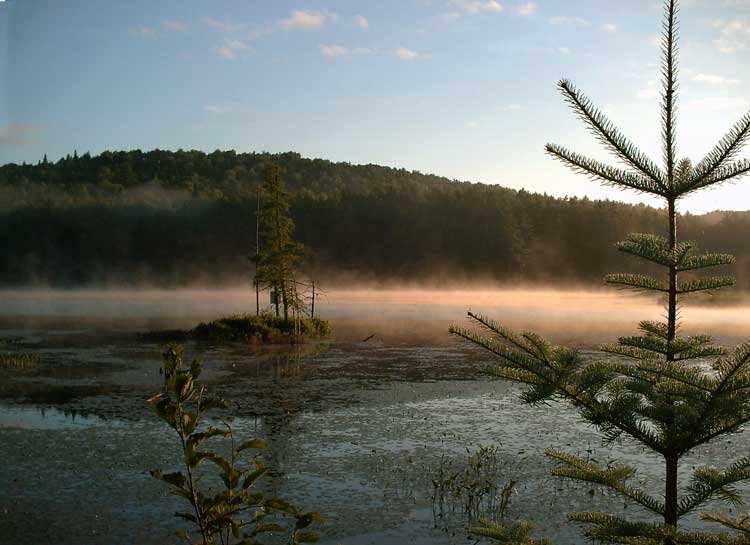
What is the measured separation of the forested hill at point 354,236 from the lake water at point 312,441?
78.0 metres

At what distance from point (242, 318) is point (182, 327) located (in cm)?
454

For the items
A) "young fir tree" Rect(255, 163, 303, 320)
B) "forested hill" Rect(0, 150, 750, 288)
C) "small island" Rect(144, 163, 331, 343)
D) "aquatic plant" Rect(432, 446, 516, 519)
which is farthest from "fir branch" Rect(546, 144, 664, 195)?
"forested hill" Rect(0, 150, 750, 288)

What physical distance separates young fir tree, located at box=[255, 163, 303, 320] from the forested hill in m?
63.7

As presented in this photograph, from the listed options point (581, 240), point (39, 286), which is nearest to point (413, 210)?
point (581, 240)

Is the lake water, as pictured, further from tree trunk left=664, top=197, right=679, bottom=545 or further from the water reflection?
tree trunk left=664, top=197, right=679, bottom=545

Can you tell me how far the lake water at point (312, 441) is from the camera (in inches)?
394

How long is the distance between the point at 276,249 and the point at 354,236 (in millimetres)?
73371

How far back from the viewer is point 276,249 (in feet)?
127

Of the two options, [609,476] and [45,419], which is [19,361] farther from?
[609,476]

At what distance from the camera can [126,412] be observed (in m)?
17.1

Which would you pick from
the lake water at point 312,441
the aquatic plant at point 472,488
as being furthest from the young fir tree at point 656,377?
the aquatic plant at point 472,488

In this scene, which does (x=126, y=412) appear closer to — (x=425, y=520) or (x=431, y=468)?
(x=431, y=468)

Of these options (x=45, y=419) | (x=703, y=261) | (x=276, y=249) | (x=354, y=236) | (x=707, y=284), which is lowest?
(x=45, y=419)

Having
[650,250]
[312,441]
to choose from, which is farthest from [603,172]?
[312,441]
